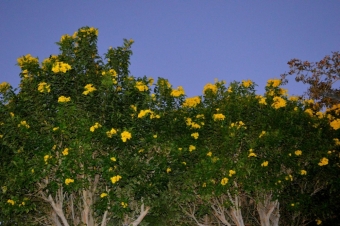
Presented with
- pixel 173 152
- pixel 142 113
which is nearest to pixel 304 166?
pixel 173 152

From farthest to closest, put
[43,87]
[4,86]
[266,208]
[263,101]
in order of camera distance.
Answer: [266,208] → [263,101] → [4,86] → [43,87]

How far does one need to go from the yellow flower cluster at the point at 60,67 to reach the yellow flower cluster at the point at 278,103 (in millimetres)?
6356

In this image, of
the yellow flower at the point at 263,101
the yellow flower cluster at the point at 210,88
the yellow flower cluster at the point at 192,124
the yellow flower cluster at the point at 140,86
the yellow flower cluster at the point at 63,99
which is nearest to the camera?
the yellow flower cluster at the point at 63,99

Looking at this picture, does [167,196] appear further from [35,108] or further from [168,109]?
[35,108]

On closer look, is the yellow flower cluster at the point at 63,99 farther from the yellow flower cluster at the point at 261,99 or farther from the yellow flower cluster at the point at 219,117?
the yellow flower cluster at the point at 261,99

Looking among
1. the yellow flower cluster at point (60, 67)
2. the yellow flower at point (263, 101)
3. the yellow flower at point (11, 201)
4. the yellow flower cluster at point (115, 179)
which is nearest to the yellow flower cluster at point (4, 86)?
the yellow flower cluster at point (60, 67)

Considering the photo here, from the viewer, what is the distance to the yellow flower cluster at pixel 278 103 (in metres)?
12.1

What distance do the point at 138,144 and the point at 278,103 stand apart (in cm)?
501

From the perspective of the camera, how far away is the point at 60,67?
9.29m

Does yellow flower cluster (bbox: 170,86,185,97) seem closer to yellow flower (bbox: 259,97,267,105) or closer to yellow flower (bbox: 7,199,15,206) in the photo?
yellow flower (bbox: 259,97,267,105)

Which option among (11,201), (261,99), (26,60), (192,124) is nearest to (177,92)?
(192,124)

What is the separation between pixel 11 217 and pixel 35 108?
3.34 m

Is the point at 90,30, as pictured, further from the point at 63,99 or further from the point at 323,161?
the point at 323,161

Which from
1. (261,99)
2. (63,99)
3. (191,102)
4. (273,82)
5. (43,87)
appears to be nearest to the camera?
(63,99)
